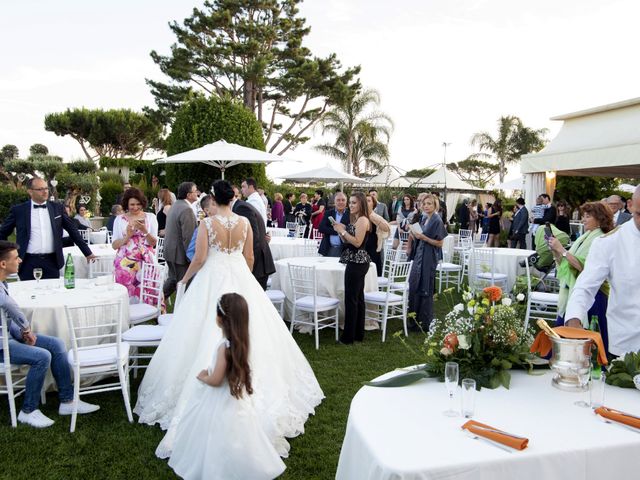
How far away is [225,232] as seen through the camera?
407 cm

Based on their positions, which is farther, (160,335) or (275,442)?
(160,335)

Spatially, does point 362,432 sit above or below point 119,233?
below

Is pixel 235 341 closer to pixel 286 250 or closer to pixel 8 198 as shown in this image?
pixel 286 250

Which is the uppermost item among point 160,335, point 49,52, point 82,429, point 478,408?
point 49,52

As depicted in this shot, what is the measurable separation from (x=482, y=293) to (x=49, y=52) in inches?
649

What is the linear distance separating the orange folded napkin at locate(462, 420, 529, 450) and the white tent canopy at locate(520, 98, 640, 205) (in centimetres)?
572

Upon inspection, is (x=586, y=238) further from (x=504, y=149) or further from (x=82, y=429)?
(x=504, y=149)

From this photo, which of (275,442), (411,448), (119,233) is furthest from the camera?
(119,233)

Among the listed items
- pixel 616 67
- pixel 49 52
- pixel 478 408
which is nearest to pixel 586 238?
pixel 478 408

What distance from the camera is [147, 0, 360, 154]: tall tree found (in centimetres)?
2408

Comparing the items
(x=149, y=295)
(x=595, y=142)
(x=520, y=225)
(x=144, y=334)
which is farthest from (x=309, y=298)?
(x=520, y=225)

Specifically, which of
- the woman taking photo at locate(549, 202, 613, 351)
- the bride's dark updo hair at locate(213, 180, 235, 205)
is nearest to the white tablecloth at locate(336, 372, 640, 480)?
the woman taking photo at locate(549, 202, 613, 351)

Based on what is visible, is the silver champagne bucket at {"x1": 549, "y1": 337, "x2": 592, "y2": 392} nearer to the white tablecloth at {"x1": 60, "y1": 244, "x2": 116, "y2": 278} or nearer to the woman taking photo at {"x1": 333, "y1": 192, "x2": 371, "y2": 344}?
the woman taking photo at {"x1": 333, "y1": 192, "x2": 371, "y2": 344}

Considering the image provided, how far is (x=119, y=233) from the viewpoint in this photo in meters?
6.00
